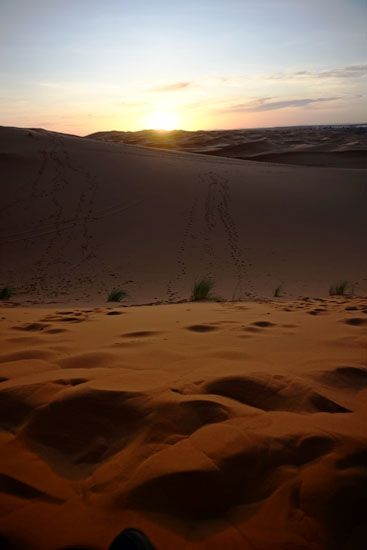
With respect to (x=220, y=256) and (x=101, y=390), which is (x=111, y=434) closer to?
(x=101, y=390)

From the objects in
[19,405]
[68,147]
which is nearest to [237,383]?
[19,405]

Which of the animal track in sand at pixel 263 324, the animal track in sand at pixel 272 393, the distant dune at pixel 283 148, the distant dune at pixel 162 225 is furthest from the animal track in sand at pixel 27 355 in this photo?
the distant dune at pixel 283 148

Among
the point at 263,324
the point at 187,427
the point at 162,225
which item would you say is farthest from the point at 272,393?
the point at 162,225

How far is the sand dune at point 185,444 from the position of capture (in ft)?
4.61

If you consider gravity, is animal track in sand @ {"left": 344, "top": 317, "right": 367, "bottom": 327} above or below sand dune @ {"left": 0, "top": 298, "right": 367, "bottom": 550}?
below

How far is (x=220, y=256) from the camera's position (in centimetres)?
1082

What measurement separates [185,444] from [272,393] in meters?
0.63

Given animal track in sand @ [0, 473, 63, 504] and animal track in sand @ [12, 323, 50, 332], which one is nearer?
animal track in sand @ [0, 473, 63, 504]

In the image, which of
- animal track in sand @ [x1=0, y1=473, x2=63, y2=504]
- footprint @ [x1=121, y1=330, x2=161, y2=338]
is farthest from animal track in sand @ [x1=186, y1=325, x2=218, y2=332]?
animal track in sand @ [x1=0, y1=473, x2=63, y2=504]

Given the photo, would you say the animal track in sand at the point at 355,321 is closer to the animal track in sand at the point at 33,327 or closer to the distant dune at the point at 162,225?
the animal track in sand at the point at 33,327

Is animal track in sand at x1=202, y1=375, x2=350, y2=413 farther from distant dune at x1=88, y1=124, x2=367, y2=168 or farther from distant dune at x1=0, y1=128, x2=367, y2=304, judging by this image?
distant dune at x1=88, y1=124, x2=367, y2=168

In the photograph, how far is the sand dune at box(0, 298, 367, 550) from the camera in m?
1.40

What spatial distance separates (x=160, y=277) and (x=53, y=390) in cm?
725

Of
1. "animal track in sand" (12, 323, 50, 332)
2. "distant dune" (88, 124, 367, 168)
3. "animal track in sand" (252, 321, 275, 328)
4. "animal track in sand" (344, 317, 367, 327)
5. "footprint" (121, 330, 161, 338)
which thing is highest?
"distant dune" (88, 124, 367, 168)
